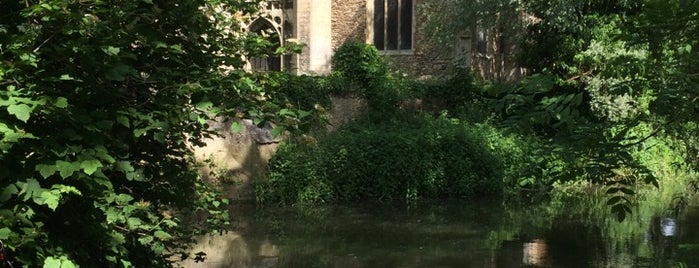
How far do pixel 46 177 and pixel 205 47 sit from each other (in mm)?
1670

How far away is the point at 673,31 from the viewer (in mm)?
4898

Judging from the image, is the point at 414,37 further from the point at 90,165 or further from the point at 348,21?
the point at 90,165

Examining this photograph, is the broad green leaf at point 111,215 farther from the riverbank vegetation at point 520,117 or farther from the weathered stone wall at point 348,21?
the weathered stone wall at point 348,21

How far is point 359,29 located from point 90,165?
26.7 m

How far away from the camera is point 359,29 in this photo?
2977cm

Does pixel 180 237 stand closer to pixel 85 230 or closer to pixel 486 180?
pixel 85 230

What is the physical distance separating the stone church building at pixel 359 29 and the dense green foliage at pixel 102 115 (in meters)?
22.0

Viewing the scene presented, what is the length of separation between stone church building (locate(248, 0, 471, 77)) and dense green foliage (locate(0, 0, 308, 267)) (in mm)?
22010

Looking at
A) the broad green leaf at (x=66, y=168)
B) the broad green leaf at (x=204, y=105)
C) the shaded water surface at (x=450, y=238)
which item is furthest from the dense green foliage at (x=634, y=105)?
the shaded water surface at (x=450, y=238)

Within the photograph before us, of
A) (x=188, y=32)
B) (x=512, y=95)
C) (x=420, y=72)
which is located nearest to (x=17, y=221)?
(x=188, y=32)

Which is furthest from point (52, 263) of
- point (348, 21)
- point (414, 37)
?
point (348, 21)

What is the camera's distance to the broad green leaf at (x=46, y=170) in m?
3.39

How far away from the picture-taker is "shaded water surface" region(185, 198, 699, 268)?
35.7ft

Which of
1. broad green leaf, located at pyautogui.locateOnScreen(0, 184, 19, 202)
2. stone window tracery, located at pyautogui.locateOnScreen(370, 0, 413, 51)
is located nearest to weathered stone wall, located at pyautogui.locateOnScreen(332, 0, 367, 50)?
stone window tracery, located at pyautogui.locateOnScreen(370, 0, 413, 51)
